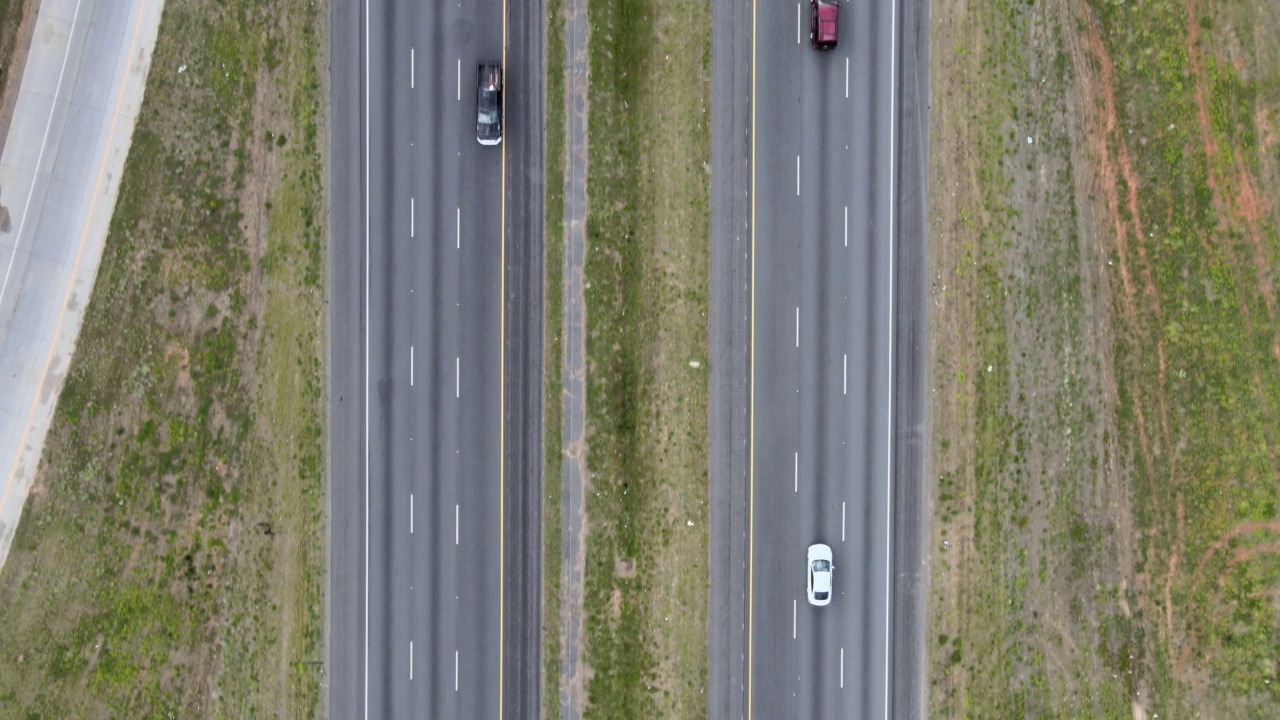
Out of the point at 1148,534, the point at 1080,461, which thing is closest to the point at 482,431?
the point at 1080,461

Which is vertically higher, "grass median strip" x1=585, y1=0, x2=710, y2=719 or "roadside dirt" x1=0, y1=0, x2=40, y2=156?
"roadside dirt" x1=0, y1=0, x2=40, y2=156

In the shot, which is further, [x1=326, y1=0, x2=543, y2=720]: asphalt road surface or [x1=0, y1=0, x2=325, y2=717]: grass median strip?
[x1=326, y1=0, x2=543, y2=720]: asphalt road surface

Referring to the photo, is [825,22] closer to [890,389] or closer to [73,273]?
[890,389]

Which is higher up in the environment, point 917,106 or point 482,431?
point 917,106

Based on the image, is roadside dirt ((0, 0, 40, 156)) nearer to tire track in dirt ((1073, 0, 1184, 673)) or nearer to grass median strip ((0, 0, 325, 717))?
grass median strip ((0, 0, 325, 717))

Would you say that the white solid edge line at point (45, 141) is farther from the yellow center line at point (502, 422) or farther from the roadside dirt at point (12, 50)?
the yellow center line at point (502, 422)

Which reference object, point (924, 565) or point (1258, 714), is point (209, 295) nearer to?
point (924, 565)

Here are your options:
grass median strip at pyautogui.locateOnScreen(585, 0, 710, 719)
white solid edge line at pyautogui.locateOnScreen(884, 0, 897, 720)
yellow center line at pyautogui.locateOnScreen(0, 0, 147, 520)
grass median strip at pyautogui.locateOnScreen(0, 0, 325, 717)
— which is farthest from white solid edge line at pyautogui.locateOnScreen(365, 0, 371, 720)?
white solid edge line at pyautogui.locateOnScreen(884, 0, 897, 720)
